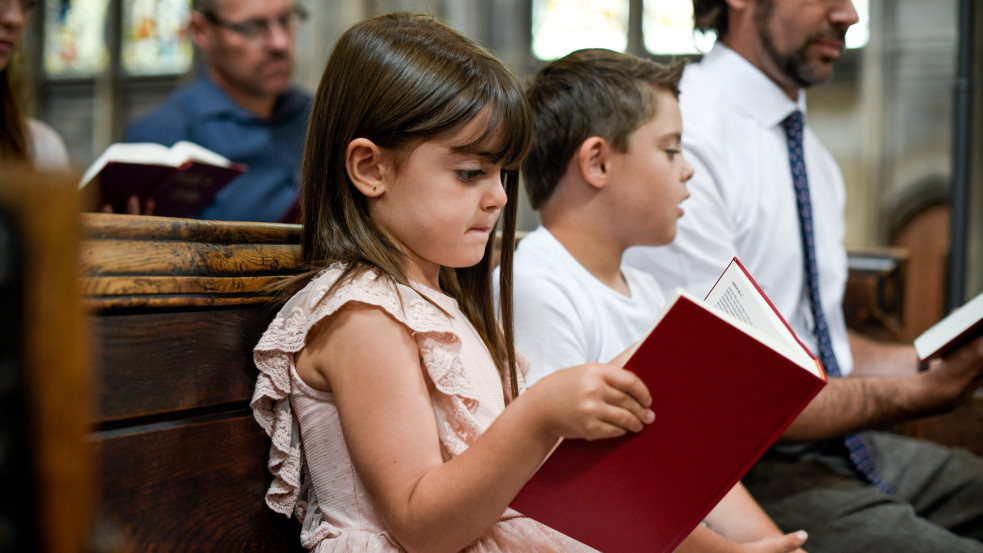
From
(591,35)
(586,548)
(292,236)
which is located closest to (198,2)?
(292,236)

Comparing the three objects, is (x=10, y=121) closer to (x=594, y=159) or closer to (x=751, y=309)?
(x=594, y=159)

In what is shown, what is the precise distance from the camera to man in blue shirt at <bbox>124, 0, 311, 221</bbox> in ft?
9.56

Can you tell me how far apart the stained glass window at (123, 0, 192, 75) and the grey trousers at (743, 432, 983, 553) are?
11.2 m

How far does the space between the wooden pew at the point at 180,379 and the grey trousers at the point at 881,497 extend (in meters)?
1.08

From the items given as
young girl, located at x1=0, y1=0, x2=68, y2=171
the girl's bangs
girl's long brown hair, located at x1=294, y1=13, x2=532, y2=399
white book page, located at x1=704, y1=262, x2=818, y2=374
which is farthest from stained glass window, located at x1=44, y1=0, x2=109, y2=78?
white book page, located at x1=704, y1=262, x2=818, y2=374

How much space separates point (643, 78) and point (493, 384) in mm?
740

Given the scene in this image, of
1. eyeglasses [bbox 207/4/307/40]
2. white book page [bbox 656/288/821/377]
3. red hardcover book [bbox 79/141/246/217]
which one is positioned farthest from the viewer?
eyeglasses [bbox 207/4/307/40]

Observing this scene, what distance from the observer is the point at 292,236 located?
3.83 ft

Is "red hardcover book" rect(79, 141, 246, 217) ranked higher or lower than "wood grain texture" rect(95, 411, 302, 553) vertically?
higher

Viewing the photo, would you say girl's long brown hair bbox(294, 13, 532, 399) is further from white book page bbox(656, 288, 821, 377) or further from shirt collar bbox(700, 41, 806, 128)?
shirt collar bbox(700, 41, 806, 128)

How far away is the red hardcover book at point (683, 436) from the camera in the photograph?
793mm

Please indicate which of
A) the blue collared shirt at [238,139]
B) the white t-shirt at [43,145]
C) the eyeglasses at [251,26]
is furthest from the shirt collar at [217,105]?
the white t-shirt at [43,145]

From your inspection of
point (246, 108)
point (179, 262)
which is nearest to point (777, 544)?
point (179, 262)

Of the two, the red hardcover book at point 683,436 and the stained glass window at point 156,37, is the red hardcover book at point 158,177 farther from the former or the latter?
the stained glass window at point 156,37
